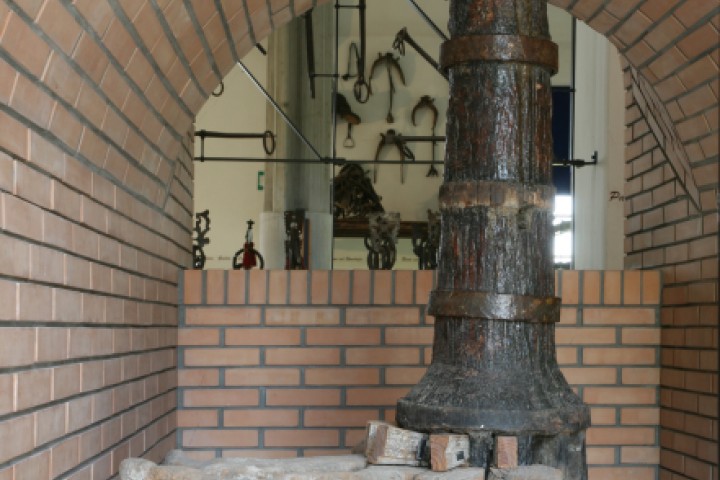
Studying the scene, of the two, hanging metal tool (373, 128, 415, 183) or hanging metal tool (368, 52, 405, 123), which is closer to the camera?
hanging metal tool (373, 128, 415, 183)

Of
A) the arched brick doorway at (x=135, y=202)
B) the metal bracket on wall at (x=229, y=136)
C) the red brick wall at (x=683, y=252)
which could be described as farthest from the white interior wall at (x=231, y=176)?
the red brick wall at (x=683, y=252)

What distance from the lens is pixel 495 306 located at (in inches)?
83.5

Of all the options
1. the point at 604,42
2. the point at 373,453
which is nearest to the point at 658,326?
the point at 373,453

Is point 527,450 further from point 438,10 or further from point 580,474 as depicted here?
point 438,10

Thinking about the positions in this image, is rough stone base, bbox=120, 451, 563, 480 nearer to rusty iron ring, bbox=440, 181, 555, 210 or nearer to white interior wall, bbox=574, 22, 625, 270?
rusty iron ring, bbox=440, 181, 555, 210

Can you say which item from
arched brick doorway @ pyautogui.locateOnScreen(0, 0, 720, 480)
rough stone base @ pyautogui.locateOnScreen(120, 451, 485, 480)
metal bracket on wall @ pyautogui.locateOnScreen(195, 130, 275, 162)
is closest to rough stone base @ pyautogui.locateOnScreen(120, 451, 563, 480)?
rough stone base @ pyautogui.locateOnScreen(120, 451, 485, 480)

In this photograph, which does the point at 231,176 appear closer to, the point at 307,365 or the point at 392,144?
the point at 392,144

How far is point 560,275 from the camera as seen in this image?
12.3 feet

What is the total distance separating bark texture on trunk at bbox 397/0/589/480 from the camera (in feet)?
6.88

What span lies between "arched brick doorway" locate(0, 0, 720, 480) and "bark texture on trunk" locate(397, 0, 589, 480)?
755mm

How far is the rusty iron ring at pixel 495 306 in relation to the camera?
2119 mm

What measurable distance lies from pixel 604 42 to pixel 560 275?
10.2ft

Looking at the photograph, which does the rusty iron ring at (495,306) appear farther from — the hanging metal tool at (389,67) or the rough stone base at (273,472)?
the hanging metal tool at (389,67)

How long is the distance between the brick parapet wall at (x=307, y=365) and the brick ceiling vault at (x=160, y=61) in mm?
632
